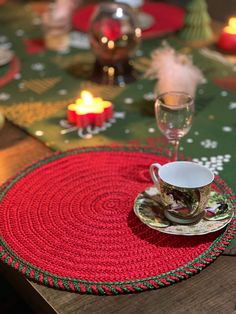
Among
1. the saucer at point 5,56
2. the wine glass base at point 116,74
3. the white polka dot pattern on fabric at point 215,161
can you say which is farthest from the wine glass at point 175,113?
the saucer at point 5,56

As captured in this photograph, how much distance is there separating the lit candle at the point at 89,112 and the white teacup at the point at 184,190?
0.37 meters

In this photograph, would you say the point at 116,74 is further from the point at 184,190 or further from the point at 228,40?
the point at 184,190

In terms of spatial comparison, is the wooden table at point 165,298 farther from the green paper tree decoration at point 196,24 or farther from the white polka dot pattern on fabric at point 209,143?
the green paper tree decoration at point 196,24

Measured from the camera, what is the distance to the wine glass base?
147 centimetres

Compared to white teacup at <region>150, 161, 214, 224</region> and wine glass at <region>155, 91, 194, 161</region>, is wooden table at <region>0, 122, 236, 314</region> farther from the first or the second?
wine glass at <region>155, 91, 194, 161</region>

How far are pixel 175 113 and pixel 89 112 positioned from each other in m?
0.29

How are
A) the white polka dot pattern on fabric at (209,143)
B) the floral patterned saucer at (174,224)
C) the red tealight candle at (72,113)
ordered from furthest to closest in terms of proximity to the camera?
the red tealight candle at (72,113), the white polka dot pattern on fabric at (209,143), the floral patterned saucer at (174,224)

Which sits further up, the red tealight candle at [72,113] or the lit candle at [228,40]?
the lit candle at [228,40]

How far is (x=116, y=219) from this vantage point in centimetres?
91

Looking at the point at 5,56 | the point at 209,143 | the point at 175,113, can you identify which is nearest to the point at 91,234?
the point at 175,113

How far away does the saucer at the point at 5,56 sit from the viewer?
1.54 m

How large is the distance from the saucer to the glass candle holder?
0.26 m

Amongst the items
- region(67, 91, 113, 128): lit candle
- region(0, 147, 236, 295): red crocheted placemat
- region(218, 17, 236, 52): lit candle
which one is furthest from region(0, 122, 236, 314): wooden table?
region(218, 17, 236, 52): lit candle

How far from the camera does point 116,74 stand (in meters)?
1.48
